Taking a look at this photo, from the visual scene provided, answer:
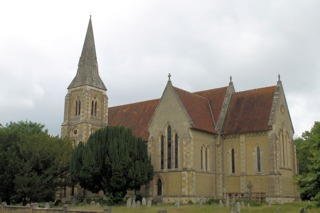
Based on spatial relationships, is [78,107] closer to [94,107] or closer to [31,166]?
[94,107]

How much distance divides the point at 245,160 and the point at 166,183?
892 cm

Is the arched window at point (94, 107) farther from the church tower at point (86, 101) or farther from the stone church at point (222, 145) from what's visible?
the stone church at point (222, 145)

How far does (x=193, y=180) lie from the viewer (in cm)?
4425

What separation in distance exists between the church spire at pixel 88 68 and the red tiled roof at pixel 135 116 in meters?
4.13

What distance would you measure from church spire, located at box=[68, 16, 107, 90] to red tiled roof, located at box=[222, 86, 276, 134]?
19.7m

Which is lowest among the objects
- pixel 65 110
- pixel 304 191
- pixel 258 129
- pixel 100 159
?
pixel 304 191

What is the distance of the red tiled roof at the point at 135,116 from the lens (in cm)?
5472

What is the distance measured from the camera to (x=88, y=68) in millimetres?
59656

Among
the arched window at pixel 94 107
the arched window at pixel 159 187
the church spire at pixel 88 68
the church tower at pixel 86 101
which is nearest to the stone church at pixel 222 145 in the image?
the arched window at pixel 159 187

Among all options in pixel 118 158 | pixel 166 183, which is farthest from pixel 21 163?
pixel 166 183

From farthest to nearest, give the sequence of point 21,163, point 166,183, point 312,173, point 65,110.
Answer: point 65,110, point 166,183, point 21,163, point 312,173

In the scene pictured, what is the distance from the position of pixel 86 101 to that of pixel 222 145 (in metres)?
19.7

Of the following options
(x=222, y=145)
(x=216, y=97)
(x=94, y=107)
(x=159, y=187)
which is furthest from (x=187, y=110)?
(x=94, y=107)

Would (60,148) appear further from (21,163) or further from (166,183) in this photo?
(166,183)
